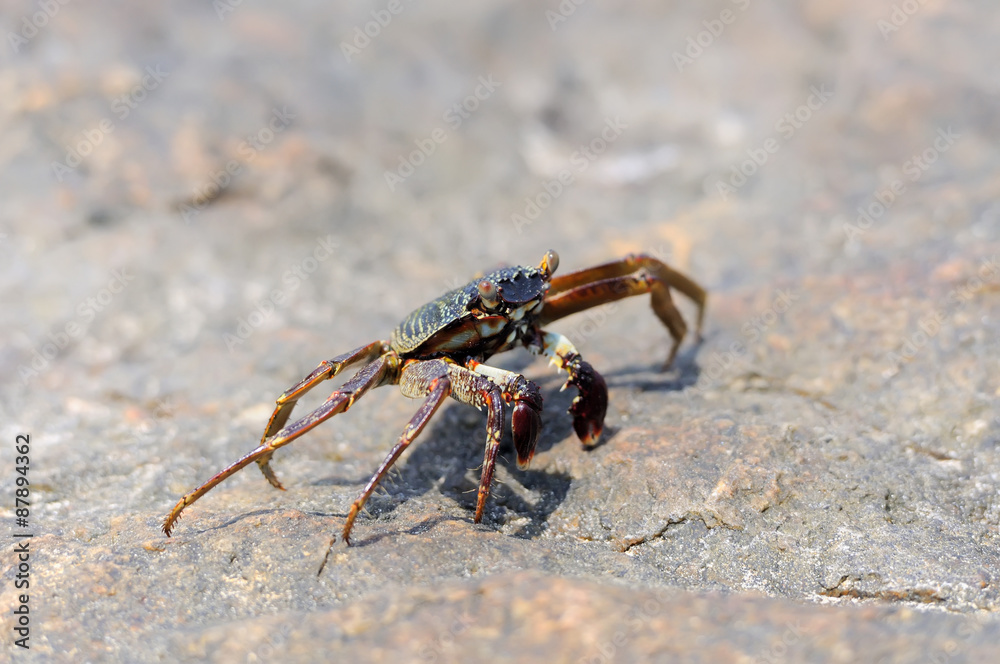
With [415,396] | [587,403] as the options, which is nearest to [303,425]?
[415,396]

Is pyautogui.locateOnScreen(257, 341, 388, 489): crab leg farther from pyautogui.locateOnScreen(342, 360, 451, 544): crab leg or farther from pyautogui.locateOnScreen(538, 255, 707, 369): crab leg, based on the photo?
pyautogui.locateOnScreen(538, 255, 707, 369): crab leg

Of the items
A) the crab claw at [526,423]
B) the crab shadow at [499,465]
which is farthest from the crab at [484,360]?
the crab shadow at [499,465]

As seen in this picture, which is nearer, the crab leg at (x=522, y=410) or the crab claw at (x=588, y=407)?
the crab leg at (x=522, y=410)

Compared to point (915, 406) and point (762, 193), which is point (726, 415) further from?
point (762, 193)

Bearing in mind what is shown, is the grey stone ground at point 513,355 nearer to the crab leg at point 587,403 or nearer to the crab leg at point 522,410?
the crab leg at point 587,403

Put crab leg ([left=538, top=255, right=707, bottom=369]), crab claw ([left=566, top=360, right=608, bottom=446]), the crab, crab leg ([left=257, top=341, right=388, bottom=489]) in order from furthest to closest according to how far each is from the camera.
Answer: crab leg ([left=538, top=255, right=707, bottom=369])
crab claw ([left=566, top=360, right=608, bottom=446])
crab leg ([left=257, top=341, right=388, bottom=489])
the crab

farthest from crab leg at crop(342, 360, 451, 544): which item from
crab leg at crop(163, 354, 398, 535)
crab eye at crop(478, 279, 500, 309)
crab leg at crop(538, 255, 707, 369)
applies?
crab leg at crop(538, 255, 707, 369)

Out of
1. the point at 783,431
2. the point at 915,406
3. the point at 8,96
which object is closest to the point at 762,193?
the point at 915,406
